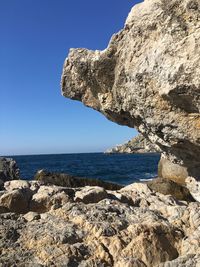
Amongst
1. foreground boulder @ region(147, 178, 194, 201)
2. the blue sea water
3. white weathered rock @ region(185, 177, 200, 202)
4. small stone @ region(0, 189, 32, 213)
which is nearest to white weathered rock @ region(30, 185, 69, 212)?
small stone @ region(0, 189, 32, 213)

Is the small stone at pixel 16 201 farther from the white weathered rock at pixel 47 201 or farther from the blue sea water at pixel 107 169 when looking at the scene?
the blue sea water at pixel 107 169

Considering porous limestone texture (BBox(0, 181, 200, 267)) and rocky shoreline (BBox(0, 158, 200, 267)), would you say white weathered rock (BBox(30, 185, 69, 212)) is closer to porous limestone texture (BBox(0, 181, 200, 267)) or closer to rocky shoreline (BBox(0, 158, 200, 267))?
rocky shoreline (BBox(0, 158, 200, 267))

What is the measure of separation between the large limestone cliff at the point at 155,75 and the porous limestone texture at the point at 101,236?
1.93m

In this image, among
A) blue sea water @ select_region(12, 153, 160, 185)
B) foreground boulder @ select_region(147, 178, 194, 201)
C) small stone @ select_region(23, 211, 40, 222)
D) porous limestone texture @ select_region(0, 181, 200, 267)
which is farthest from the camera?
blue sea water @ select_region(12, 153, 160, 185)

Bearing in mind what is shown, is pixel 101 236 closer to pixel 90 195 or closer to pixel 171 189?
pixel 90 195

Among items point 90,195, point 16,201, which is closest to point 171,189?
point 90,195

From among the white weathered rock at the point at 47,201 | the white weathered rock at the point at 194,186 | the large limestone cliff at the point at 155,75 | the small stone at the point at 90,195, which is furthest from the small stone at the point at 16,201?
the white weathered rock at the point at 194,186

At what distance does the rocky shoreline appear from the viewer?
6.53 meters

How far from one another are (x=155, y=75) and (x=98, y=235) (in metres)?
3.71

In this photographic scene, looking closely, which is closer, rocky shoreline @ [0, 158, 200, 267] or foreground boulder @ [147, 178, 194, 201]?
rocky shoreline @ [0, 158, 200, 267]

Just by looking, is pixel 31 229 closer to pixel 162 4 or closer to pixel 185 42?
pixel 185 42

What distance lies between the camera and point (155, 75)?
8.52 metres

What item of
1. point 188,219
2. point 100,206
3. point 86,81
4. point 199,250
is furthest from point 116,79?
point 199,250

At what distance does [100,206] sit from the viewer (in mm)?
8555
